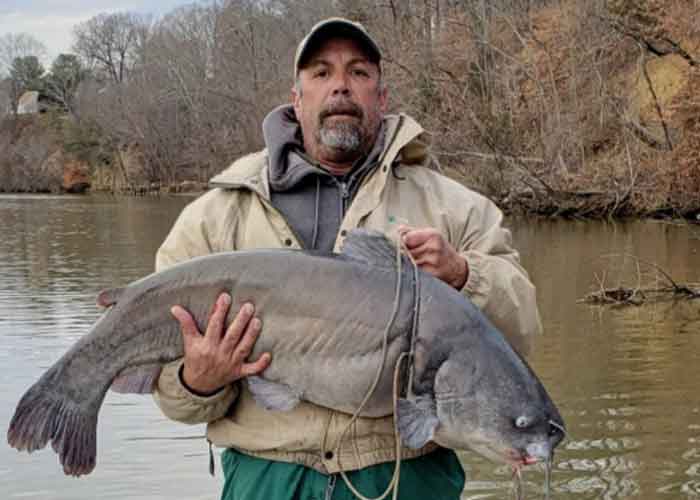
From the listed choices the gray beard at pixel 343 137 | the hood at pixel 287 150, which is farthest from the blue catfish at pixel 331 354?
the gray beard at pixel 343 137

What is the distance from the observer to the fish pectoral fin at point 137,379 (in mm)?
3061

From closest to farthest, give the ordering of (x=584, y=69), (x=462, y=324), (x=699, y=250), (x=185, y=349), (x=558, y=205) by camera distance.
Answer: (x=462, y=324) < (x=185, y=349) < (x=699, y=250) < (x=558, y=205) < (x=584, y=69)

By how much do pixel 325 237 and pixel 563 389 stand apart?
7.01 meters

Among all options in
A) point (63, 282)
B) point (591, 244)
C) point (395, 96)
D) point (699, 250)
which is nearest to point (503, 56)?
point (395, 96)

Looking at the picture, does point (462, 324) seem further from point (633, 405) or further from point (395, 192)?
point (633, 405)

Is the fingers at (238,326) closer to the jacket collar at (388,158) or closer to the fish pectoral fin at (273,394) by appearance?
the fish pectoral fin at (273,394)

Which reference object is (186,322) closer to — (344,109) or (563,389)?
(344,109)

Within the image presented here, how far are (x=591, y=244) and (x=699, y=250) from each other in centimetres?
281

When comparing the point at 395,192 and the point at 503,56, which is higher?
the point at 503,56

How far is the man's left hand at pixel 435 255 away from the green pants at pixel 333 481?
1.96ft

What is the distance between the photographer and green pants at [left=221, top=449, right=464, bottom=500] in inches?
118

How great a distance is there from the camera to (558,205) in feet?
95.0

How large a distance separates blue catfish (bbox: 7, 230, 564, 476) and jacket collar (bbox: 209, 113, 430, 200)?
34 centimetres

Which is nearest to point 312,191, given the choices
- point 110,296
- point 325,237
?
point 325,237
